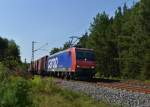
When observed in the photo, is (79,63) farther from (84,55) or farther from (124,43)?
(124,43)

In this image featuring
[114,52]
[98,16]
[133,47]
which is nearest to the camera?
[133,47]

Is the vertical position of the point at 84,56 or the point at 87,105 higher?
the point at 84,56

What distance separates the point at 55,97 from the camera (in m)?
18.0

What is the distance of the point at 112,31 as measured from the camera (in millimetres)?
65500

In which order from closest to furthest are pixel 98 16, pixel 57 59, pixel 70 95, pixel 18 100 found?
pixel 18 100 → pixel 70 95 → pixel 57 59 → pixel 98 16

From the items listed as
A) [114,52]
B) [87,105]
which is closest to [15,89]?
[87,105]

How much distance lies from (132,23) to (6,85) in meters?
43.1

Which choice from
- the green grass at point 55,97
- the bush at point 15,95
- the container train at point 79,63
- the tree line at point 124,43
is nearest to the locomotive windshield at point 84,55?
the container train at point 79,63

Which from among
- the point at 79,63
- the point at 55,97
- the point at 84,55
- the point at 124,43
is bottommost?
the point at 55,97

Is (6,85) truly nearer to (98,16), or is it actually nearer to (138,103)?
(138,103)

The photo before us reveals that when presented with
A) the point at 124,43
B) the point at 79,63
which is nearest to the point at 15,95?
the point at 79,63

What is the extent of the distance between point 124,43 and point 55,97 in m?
38.5

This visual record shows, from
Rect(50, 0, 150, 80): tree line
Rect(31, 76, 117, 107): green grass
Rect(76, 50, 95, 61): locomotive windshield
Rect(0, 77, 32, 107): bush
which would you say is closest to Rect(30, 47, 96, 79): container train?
Rect(76, 50, 95, 61): locomotive windshield

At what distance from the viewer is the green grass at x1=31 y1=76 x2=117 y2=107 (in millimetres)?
15770
